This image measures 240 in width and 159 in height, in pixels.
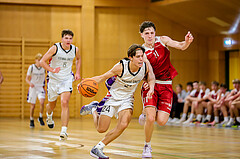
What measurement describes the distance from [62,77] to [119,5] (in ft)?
28.8

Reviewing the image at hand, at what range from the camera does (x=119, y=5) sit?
615 inches

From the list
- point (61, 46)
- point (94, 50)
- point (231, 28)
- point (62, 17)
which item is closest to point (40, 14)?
point (62, 17)

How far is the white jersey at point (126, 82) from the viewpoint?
4.88 meters

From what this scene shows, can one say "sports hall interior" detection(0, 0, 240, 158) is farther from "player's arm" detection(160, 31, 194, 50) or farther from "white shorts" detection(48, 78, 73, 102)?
"player's arm" detection(160, 31, 194, 50)

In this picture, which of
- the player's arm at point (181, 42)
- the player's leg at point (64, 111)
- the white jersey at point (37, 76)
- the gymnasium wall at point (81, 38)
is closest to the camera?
the player's arm at point (181, 42)

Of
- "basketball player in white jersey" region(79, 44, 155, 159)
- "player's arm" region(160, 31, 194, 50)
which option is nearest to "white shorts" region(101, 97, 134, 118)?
"basketball player in white jersey" region(79, 44, 155, 159)

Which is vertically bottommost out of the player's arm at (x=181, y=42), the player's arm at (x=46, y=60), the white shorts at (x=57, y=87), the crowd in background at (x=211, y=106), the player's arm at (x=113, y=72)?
the crowd in background at (x=211, y=106)

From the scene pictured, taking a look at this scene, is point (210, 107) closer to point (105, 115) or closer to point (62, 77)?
point (62, 77)

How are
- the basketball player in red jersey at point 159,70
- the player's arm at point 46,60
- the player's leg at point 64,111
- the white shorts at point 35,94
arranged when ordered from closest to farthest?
the basketball player in red jersey at point 159,70 → the player's leg at point 64,111 → the player's arm at point 46,60 → the white shorts at point 35,94

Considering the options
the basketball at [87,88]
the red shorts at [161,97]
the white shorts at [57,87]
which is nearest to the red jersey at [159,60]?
the red shorts at [161,97]

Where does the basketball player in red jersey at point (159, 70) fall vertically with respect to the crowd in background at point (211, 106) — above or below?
above

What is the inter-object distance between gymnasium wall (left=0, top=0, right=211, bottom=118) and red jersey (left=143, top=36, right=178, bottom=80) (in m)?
10.1

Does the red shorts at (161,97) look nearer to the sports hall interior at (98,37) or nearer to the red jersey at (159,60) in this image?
the red jersey at (159,60)

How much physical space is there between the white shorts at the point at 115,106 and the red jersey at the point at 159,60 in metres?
0.73
